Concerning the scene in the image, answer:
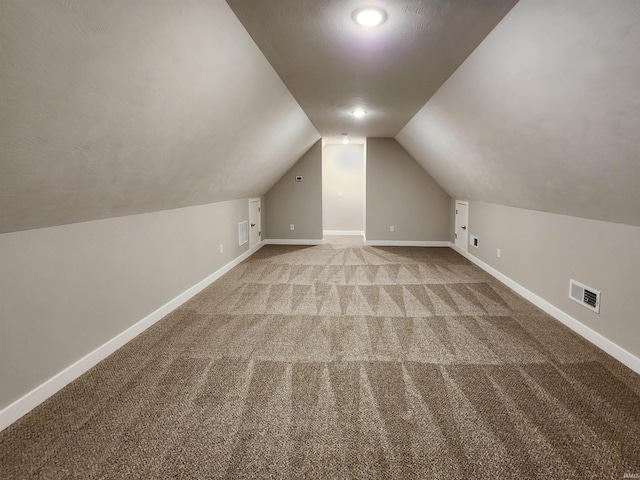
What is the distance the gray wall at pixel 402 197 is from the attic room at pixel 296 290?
9.54ft

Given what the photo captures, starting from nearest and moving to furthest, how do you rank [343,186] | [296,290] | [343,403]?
[343,403] → [296,290] → [343,186]

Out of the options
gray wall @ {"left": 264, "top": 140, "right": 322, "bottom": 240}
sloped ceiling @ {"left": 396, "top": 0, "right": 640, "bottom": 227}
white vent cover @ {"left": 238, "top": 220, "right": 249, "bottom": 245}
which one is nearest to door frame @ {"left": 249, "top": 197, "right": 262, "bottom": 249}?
white vent cover @ {"left": 238, "top": 220, "right": 249, "bottom": 245}

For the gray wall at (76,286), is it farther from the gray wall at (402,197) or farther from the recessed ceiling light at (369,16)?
the gray wall at (402,197)

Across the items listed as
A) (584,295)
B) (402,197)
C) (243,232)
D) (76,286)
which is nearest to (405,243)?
(402,197)

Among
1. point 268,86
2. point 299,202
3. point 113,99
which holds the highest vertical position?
point 268,86

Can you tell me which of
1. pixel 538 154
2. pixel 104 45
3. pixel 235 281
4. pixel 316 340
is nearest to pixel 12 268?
pixel 104 45

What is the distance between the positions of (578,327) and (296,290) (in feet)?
9.23

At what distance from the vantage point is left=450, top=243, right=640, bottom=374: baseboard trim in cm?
235

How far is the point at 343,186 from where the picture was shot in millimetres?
8617

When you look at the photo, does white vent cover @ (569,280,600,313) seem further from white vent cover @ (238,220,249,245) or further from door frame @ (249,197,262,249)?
door frame @ (249,197,262,249)

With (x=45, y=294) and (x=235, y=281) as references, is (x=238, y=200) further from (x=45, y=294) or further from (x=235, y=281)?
(x=45, y=294)

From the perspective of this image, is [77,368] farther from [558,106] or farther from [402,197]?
[402,197]

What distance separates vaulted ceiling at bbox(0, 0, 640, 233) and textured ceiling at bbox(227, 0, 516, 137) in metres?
0.01

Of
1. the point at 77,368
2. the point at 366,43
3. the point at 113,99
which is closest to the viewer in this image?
the point at 113,99
